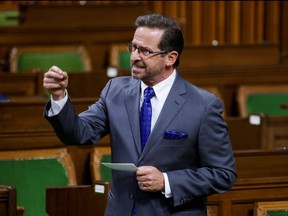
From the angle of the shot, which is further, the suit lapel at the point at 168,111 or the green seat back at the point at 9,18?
the green seat back at the point at 9,18

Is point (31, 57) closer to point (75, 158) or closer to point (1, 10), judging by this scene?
A: point (1, 10)

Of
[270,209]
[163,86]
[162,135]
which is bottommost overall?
[270,209]

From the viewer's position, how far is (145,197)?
1952 mm

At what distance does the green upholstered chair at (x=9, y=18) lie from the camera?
18.2 feet

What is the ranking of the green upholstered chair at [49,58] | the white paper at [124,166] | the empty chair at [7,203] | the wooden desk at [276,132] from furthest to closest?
the green upholstered chair at [49,58] → the wooden desk at [276,132] → the empty chair at [7,203] → the white paper at [124,166]

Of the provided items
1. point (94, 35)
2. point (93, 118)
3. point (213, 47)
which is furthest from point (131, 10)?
point (93, 118)

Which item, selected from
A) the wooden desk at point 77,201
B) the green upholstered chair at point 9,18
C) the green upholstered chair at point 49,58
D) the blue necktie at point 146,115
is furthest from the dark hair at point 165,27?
the green upholstered chair at point 9,18

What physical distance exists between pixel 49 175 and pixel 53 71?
1300 millimetres

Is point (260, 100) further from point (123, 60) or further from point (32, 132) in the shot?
point (32, 132)

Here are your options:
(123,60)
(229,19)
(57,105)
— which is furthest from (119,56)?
(57,105)

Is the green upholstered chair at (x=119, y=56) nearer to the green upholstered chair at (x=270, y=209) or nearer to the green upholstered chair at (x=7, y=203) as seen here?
the green upholstered chair at (x=270, y=209)

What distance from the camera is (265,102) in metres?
4.43

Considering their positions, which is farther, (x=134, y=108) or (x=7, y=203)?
(x=7, y=203)

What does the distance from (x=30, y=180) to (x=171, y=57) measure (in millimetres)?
1216
